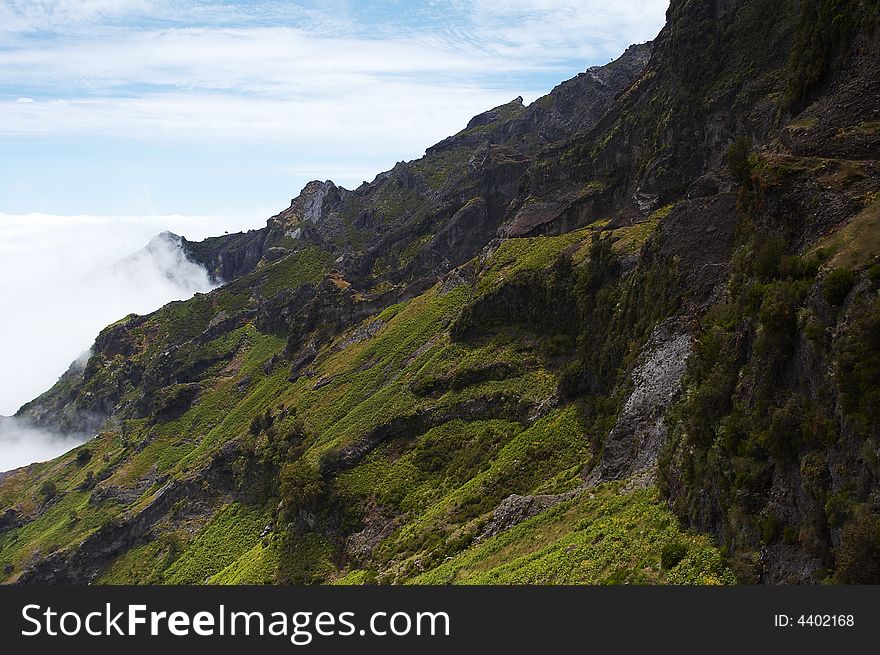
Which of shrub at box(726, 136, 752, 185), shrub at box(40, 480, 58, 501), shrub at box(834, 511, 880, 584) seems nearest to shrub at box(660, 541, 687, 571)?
shrub at box(834, 511, 880, 584)

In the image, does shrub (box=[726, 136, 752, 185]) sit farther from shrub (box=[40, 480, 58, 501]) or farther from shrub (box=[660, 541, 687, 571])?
shrub (box=[40, 480, 58, 501])

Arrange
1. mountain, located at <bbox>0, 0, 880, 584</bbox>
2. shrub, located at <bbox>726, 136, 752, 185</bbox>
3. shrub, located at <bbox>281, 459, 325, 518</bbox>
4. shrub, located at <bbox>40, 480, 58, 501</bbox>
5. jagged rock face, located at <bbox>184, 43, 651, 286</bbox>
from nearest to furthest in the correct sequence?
mountain, located at <bbox>0, 0, 880, 584</bbox>
shrub, located at <bbox>726, 136, 752, 185</bbox>
shrub, located at <bbox>281, 459, 325, 518</bbox>
jagged rock face, located at <bbox>184, 43, 651, 286</bbox>
shrub, located at <bbox>40, 480, 58, 501</bbox>

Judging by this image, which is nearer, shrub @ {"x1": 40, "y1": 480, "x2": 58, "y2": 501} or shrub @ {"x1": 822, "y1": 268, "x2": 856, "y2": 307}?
shrub @ {"x1": 822, "y1": 268, "x2": 856, "y2": 307}

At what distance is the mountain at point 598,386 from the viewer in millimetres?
23516

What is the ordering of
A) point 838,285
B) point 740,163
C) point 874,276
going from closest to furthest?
point 874,276 < point 838,285 < point 740,163

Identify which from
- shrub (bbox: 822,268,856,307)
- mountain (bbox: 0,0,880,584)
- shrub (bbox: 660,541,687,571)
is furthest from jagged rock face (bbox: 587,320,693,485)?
shrub (bbox: 822,268,856,307)

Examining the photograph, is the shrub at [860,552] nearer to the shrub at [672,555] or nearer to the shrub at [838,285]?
the shrub at [838,285]

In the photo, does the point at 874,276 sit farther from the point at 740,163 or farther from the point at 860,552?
the point at 740,163

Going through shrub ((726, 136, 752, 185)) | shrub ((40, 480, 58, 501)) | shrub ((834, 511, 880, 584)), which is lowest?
shrub ((40, 480, 58, 501))

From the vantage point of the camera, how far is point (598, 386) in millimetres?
51469

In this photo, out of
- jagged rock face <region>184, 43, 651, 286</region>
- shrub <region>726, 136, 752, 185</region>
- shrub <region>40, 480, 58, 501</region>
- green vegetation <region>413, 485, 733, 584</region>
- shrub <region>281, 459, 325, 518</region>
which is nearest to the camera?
green vegetation <region>413, 485, 733, 584</region>

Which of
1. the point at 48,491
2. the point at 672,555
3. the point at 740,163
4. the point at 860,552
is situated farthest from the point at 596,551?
the point at 48,491

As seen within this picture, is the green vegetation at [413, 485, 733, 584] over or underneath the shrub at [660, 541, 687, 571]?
underneath

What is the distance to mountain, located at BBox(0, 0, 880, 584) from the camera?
23.5 meters
